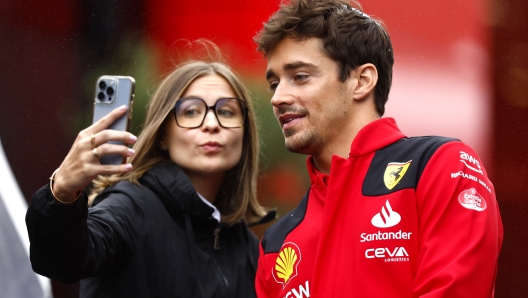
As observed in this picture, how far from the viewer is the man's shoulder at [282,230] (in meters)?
2.82

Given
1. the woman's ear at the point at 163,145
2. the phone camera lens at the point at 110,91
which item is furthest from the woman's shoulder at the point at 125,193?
the phone camera lens at the point at 110,91

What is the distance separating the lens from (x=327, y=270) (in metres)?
2.38

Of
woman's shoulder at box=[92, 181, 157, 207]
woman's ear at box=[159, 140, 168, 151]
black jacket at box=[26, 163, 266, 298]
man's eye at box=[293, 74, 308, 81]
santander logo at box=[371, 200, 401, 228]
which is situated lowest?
black jacket at box=[26, 163, 266, 298]

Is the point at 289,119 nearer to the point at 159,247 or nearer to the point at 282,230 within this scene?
the point at 282,230

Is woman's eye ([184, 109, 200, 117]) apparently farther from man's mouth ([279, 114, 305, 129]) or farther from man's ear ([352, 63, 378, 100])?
man's ear ([352, 63, 378, 100])

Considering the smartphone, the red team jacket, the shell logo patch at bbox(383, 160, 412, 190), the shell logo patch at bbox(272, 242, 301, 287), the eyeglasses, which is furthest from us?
the eyeglasses

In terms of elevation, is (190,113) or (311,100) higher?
(311,100)

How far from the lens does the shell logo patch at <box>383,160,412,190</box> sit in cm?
238

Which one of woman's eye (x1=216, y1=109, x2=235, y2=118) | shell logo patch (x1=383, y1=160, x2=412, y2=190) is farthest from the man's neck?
woman's eye (x1=216, y1=109, x2=235, y2=118)

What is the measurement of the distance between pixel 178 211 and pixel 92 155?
1.16 metres

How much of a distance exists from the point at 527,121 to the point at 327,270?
192 cm

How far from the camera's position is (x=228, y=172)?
388cm

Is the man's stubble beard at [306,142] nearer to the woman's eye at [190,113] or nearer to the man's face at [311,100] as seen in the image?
the man's face at [311,100]

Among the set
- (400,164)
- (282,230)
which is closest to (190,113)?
(282,230)
